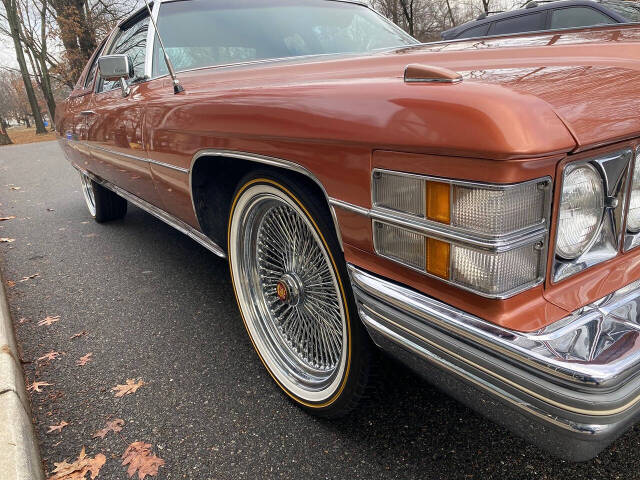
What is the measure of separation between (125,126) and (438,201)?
2.25 m

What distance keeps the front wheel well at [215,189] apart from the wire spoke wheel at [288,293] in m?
0.16

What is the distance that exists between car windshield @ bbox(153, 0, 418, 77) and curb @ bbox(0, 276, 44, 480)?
5.51ft

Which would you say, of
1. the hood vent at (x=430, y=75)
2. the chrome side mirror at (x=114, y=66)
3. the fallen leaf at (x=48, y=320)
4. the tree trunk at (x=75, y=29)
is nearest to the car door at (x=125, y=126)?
the chrome side mirror at (x=114, y=66)

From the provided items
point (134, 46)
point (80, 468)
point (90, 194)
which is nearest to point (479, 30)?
point (134, 46)

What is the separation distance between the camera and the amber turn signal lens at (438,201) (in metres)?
0.98

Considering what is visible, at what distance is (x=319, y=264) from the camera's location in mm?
1688

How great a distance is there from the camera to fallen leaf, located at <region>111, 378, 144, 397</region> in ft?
6.57

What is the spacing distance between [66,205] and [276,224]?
16.5 feet

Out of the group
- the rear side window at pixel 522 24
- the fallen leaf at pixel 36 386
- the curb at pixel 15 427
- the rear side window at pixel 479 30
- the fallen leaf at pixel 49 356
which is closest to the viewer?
the curb at pixel 15 427

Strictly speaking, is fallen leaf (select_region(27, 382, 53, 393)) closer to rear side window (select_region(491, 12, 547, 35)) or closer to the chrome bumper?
the chrome bumper

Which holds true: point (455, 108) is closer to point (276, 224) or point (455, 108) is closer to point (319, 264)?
point (319, 264)

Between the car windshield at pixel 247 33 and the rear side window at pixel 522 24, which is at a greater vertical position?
the rear side window at pixel 522 24

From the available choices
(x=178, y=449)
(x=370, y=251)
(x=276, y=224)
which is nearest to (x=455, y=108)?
(x=370, y=251)

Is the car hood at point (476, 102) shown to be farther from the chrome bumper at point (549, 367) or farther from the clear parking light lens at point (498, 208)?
the chrome bumper at point (549, 367)
